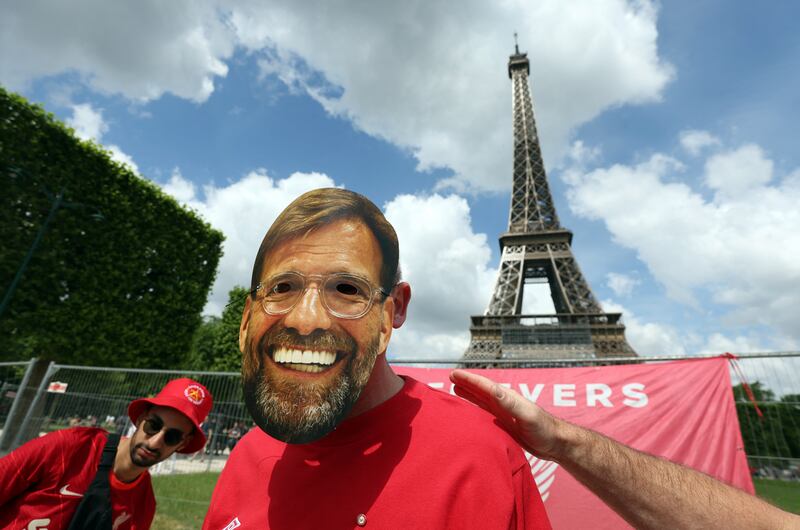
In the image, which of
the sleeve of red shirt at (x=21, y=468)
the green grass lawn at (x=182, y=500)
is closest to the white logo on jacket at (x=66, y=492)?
the sleeve of red shirt at (x=21, y=468)

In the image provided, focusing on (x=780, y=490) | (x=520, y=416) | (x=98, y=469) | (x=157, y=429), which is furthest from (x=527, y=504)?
(x=780, y=490)

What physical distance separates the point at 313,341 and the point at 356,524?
51cm

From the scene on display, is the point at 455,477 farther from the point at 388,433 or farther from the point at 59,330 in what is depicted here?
the point at 59,330

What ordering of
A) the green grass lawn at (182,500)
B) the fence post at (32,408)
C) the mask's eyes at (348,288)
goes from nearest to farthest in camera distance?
the mask's eyes at (348,288)
the green grass lawn at (182,500)
the fence post at (32,408)

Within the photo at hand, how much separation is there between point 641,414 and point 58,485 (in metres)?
5.23

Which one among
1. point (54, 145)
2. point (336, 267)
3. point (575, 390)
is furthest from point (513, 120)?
point (336, 267)

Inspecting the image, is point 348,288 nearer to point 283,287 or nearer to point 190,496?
point 283,287

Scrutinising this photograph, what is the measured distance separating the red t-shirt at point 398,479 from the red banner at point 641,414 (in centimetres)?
351

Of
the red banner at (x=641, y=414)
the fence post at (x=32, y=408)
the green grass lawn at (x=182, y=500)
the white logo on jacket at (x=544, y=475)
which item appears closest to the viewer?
the red banner at (x=641, y=414)

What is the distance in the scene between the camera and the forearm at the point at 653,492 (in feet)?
3.75

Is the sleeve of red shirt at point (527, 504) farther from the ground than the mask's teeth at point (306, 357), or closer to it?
closer to it

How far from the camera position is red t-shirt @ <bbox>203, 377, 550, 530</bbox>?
3.34 feet

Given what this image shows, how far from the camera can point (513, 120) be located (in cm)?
4894

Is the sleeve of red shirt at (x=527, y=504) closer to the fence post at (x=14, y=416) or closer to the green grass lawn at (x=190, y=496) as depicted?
the green grass lawn at (x=190, y=496)
